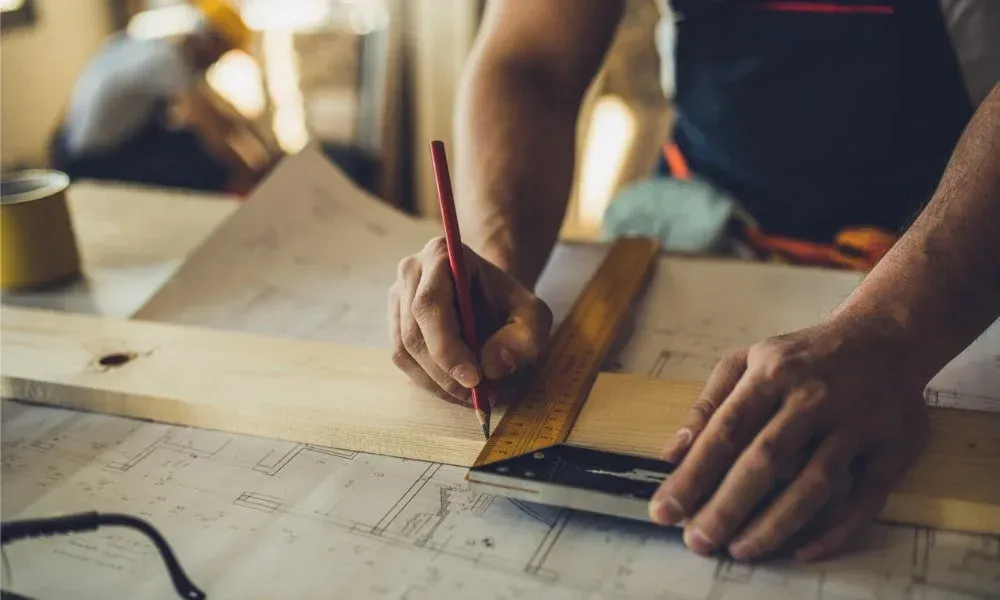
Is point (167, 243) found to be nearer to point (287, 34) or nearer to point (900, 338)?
point (900, 338)

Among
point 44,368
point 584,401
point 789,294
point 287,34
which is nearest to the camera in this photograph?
point 584,401

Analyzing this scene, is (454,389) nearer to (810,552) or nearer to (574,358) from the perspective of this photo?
(574,358)

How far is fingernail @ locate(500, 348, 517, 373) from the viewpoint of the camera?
799 mm

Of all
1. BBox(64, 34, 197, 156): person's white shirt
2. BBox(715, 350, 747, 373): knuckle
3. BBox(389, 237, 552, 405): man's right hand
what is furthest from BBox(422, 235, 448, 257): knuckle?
BBox(64, 34, 197, 156): person's white shirt

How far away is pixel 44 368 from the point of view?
922 millimetres

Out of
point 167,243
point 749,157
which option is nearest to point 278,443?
point 167,243

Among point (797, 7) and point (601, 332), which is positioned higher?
point (797, 7)

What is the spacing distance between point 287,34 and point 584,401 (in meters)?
2.90

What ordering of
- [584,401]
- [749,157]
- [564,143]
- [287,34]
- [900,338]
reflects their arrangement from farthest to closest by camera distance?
[287,34] → [749,157] → [564,143] → [584,401] → [900,338]

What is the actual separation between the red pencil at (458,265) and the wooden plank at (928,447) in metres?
0.09

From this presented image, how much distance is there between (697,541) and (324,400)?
1.26 feet

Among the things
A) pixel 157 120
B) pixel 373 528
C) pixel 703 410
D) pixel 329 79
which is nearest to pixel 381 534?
pixel 373 528

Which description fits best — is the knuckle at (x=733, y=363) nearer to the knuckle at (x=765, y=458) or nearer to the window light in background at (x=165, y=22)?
the knuckle at (x=765, y=458)

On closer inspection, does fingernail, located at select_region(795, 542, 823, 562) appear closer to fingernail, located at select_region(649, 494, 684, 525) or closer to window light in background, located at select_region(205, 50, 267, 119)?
fingernail, located at select_region(649, 494, 684, 525)
